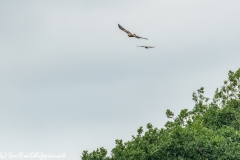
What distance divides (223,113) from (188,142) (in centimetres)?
795

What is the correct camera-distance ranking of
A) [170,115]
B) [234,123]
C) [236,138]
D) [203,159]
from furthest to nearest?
1. [170,115]
2. [234,123]
3. [236,138]
4. [203,159]

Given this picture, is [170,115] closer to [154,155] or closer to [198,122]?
[198,122]

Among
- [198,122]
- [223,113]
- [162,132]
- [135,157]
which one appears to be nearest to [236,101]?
[223,113]

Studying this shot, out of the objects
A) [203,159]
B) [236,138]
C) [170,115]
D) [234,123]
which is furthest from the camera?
[170,115]

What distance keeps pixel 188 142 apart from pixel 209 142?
1325 millimetres

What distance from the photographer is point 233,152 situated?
1767 inches

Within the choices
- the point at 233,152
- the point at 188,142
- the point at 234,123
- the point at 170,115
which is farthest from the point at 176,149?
the point at 170,115

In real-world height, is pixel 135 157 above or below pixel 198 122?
below

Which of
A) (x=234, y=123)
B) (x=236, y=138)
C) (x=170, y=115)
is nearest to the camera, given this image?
(x=236, y=138)

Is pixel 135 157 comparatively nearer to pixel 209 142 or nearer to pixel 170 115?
pixel 209 142

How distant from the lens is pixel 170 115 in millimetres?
58844

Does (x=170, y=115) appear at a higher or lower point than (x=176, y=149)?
higher

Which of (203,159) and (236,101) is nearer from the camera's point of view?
(203,159)

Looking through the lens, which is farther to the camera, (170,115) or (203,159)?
(170,115)
